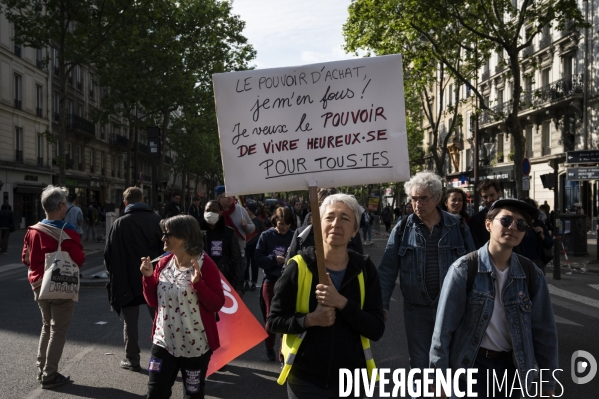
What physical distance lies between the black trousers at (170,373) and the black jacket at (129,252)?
212cm

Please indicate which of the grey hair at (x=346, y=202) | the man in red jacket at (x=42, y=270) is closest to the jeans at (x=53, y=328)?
the man in red jacket at (x=42, y=270)

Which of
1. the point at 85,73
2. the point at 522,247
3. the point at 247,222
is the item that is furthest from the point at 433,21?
the point at 85,73

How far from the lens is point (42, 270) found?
5.87 meters

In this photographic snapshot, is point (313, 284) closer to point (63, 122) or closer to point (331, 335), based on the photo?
point (331, 335)

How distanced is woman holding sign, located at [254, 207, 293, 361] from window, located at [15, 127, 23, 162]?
33.8m

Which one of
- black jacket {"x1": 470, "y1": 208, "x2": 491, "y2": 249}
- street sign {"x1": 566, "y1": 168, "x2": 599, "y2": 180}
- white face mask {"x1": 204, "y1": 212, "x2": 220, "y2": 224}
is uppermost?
street sign {"x1": 566, "y1": 168, "x2": 599, "y2": 180}

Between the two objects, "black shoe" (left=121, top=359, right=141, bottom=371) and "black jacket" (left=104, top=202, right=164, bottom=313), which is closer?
"black jacket" (left=104, top=202, right=164, bottom=313)

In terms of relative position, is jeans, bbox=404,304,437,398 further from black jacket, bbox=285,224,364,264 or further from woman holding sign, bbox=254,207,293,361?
woman holding sign, bbox=254,207,293,361

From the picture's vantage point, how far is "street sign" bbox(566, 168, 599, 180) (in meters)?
17.7

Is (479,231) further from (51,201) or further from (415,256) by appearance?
(51,201)

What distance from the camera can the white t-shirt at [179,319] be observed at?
4156 mm

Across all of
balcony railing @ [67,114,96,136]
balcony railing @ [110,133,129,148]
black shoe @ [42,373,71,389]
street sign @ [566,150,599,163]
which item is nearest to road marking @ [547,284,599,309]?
street sign @ [566,150,599,163]

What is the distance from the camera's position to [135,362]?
6387 millimetres

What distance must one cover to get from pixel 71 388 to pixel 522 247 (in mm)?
4395
